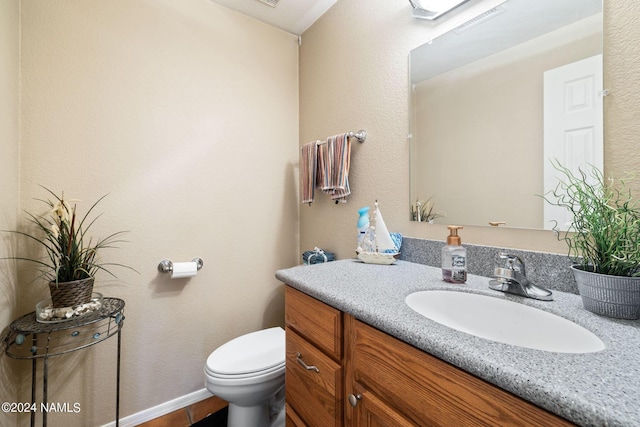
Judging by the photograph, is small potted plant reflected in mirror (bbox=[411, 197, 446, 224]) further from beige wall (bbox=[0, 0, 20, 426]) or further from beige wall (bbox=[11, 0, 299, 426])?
beige wall (bbox=[0, 0, 20, 426])

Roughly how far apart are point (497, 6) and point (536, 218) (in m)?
0.78

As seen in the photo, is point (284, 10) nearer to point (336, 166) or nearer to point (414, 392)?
point (336, 166)

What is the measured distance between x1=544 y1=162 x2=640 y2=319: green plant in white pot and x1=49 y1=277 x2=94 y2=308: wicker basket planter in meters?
1.70

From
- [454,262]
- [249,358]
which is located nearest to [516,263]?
[454,262]

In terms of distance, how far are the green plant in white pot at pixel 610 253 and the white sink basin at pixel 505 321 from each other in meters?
0.09

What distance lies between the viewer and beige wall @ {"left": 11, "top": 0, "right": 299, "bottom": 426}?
126 centimetres

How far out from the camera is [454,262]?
90 cm

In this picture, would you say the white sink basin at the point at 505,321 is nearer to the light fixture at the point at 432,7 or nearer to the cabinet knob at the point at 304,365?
the cabinet knob at the point at 304,365

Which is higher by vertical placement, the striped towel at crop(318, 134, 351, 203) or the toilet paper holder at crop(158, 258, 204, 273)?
the striped towel at crop(318, 134, 351, 203)

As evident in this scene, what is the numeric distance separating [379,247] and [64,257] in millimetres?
1342

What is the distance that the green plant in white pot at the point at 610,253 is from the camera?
589 mm

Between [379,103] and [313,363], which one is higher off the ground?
[379,103]

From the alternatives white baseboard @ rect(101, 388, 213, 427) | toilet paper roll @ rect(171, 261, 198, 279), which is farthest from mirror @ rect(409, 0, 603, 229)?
white baseboard @ rect(101, 388, 213, 427)

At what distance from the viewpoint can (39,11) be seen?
1217mm
